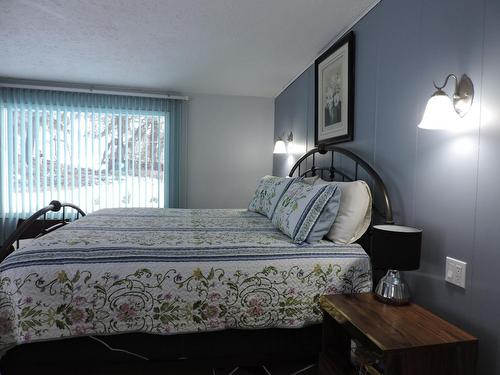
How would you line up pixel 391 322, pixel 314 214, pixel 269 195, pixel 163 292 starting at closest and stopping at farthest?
1. pixel 391 322
2. pixel 163 292
3. pixel 314 214
4. pixel 269 195

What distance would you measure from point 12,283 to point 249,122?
3.56m

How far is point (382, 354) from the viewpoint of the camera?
3.34ft

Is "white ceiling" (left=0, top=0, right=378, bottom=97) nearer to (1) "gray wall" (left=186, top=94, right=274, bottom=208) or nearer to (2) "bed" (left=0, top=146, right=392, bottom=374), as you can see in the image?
(1) "gray wall" (left=186, top=94, right=274, bottom=208)

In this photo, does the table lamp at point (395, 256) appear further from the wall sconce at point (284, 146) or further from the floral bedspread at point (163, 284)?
the wall sconce at point (284, 146)

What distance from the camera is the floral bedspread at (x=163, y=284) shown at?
1.34 metres

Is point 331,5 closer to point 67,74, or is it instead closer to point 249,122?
point 249,122

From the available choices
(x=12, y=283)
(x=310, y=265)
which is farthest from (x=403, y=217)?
(x=12, y=283)

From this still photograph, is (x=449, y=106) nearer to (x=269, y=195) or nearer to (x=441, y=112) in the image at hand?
(x=441, y=112)

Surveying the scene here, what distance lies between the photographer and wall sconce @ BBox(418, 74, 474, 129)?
1.28 metres

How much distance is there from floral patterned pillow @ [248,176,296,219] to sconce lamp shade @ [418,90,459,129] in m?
1.23

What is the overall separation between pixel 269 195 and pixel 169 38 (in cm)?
157

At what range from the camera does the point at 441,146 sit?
4.73ft

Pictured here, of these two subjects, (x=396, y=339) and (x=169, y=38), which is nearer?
(x=396, y=339)

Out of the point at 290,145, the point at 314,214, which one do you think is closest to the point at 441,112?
the point at 314,214
